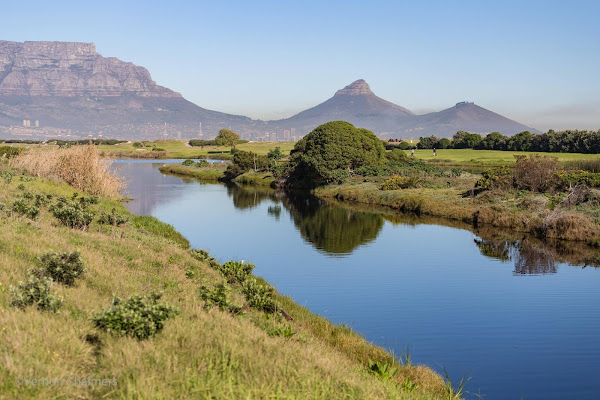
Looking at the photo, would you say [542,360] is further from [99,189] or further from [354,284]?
[99,189]

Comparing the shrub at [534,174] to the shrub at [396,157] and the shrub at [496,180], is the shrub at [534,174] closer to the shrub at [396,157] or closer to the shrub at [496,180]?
the shrub at [496,180]

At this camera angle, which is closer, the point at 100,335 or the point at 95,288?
the point at 100,335

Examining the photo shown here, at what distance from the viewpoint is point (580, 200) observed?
137 ft

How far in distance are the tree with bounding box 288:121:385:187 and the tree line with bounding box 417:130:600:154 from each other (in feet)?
149

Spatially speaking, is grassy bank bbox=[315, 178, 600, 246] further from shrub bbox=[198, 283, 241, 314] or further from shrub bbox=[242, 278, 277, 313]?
shrub bbox=[198, 283, 241, 314]

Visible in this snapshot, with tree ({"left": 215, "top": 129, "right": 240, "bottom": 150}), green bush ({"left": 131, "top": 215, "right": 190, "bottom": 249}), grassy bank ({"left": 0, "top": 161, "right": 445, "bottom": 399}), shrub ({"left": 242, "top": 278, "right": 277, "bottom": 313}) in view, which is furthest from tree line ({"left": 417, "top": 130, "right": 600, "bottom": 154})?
grassy bank ({"left": 0, "top": 161, "right": 445, "bottom": 399})

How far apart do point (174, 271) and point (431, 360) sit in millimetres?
8683

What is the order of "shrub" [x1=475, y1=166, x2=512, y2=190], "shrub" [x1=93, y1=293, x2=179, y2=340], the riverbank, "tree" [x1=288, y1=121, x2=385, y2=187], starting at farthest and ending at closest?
1. the riverbank
2. "tree" [x1=288, y1=121, x2=385, y2=187]
3. "shrub" [x1=475, y1=166, x2=512, y2=190]
4. "shrub" [x1=93, y1=293, x2=179, y2=340]

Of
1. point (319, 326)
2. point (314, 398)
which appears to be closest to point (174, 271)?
point (319, 326)

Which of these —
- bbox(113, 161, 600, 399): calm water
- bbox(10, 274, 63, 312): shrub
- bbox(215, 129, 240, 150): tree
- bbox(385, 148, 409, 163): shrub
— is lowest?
bbox(113, 161, 600, 399): calm water

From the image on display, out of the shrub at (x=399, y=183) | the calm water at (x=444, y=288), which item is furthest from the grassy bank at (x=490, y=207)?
the calm water at (x=444, y=288)

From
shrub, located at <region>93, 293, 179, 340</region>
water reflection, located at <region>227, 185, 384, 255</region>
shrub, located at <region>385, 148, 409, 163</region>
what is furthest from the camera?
shrub, located at <region>385, 148, 409, 163</region>

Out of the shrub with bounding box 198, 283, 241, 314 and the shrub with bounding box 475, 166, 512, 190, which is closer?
the shrub with bounding box 198, 283, 241, 314

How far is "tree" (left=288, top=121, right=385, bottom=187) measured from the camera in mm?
72875
